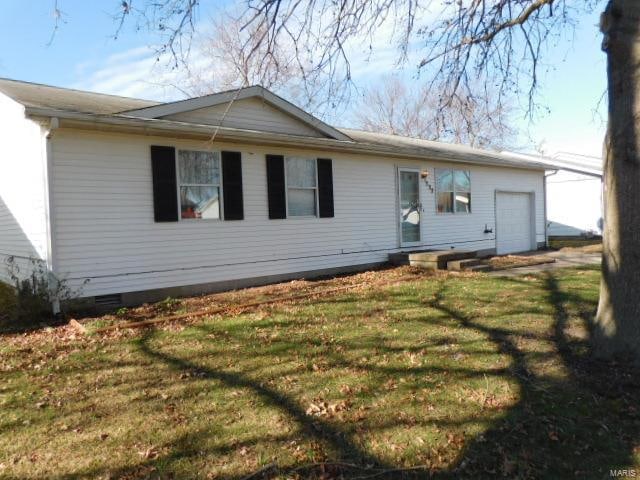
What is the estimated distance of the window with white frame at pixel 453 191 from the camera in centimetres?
1419

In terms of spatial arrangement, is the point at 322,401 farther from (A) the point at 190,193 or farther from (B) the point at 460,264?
(B) the point at 460,264

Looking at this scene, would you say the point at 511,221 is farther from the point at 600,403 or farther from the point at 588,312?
the point at 600,403

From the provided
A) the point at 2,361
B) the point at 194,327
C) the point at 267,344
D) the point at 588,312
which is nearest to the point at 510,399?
the point at 267,344

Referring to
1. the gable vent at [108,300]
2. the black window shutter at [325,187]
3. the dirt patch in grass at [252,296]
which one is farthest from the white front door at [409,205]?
the gable vent at [108,300]

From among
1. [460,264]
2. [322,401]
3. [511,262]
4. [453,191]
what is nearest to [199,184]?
[460,264]

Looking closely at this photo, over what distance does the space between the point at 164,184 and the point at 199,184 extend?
Answer: 68 cm

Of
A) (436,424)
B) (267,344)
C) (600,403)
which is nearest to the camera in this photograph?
(436,424)

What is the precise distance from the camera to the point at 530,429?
3.72 metres

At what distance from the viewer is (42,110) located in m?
7.09

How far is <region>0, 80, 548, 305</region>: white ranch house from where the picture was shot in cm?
793

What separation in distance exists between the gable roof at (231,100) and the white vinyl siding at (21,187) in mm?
1693

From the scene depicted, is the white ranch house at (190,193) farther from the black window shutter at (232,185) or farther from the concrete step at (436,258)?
the concrete step at (436,258)

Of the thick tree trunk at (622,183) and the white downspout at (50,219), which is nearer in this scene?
the thick tree trunk at (622,183)

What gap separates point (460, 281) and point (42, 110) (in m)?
7.70
